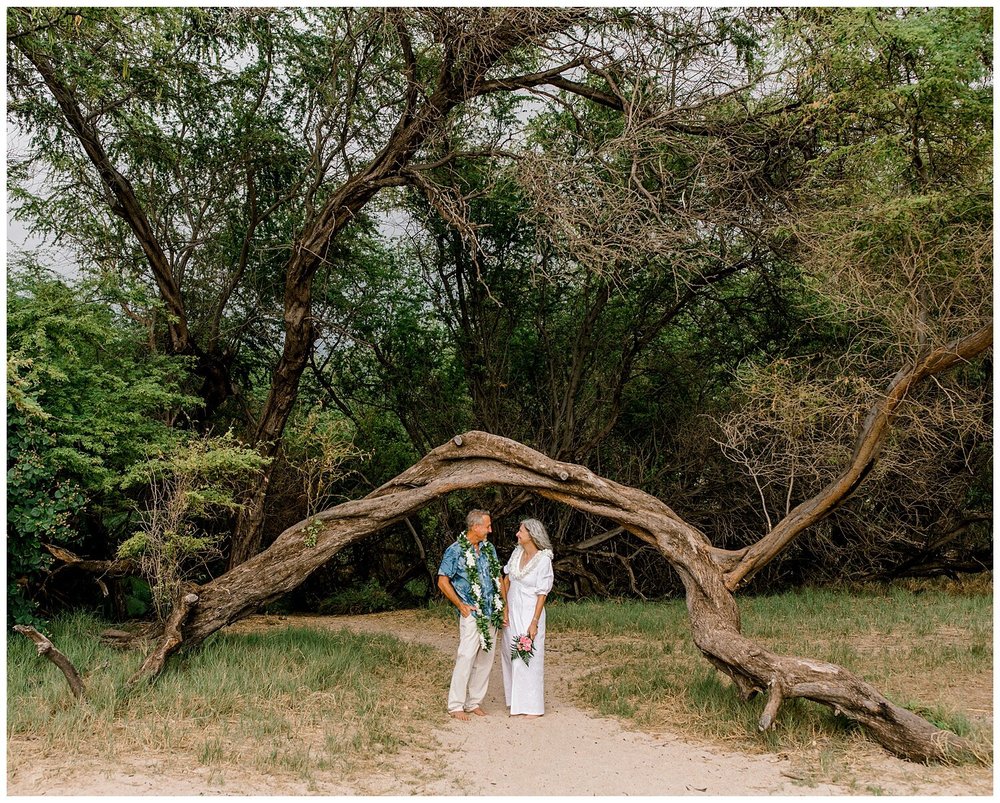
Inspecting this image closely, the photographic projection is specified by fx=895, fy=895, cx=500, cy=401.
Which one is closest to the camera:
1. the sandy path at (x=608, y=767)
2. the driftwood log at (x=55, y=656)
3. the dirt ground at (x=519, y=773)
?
the dirt ground at (x=519, y=773)

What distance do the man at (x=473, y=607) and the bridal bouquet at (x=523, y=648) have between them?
184 mm

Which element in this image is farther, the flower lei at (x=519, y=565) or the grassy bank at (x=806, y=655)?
the flower lei at (x=519, y=565)

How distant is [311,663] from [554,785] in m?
3.31

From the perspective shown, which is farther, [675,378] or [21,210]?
[675,378]

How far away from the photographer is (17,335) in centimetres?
906

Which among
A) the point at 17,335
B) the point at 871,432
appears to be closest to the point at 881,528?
the point at 871,432

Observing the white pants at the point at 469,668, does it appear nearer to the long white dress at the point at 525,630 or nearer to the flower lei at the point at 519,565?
the long white dress at the point at 525,630

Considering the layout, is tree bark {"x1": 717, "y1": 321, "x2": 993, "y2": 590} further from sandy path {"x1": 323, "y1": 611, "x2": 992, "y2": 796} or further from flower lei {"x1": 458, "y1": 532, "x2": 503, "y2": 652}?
flower lei {"x1": 458, "y1": 532, "x2": 503, "y2": 652}

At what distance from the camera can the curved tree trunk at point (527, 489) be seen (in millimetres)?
7559

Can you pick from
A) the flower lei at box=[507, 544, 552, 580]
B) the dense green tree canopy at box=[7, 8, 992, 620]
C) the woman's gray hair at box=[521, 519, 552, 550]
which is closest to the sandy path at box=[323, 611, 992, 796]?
the flower lei at box=[507, 544, 552, 580]

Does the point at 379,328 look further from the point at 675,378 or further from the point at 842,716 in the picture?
the point at 842,716

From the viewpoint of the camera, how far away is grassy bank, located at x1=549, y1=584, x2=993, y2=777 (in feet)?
22.5

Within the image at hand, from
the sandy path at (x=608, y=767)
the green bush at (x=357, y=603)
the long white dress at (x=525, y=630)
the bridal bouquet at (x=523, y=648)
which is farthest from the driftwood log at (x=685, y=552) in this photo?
the green bush at (x=357, y=603)

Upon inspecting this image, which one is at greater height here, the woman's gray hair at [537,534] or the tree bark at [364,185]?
the tree bark at [364,185]
